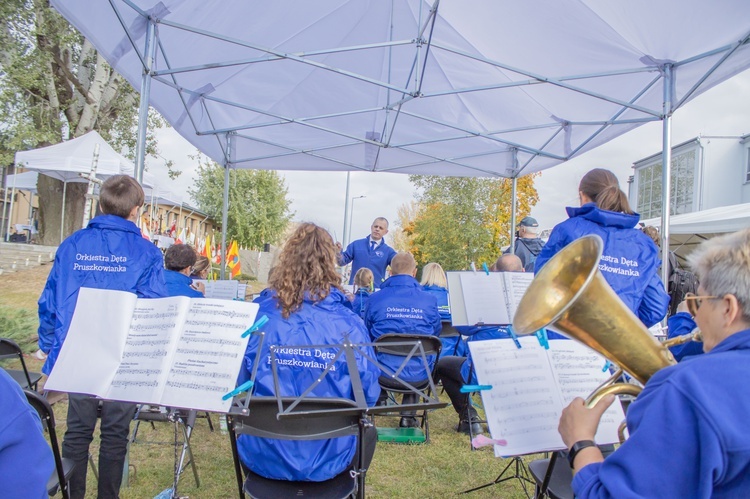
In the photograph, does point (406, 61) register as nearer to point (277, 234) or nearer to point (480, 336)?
point (480, 336)

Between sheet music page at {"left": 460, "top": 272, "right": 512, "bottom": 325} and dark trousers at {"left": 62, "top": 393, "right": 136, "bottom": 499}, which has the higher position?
sheet music page at {"left": 460, "top": 272, "right": 512, "bottom": 325}

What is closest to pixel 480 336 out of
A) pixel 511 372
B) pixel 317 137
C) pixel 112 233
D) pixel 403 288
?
pixel 403 288

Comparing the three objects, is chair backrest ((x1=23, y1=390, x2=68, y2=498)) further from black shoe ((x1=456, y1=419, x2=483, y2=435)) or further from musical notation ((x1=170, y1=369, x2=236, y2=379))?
black shoe ((x1=456, y1=419, x2=483, y2=435))

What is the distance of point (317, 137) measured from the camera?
22.8 ft

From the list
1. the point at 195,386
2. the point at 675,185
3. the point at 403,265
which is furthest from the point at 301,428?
the point at 675,185

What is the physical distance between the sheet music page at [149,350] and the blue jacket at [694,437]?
1652 millimetres

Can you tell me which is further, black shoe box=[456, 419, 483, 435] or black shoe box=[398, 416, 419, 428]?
black shoe box=[398, 416, 419, 428]

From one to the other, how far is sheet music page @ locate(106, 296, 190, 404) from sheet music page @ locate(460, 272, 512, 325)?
2191mm

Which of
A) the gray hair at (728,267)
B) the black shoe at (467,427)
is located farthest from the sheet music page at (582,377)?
the black shoe at (467,427)

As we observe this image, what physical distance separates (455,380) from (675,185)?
73.6 feet

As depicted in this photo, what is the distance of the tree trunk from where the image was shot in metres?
13.5

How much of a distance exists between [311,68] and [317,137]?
146cm

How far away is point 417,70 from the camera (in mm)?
4445

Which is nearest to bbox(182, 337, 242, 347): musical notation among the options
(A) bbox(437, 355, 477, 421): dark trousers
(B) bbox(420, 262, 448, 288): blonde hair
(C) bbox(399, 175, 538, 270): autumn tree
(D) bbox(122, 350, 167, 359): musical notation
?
(D) bbox(122, 350, 167, 359): musical notation
